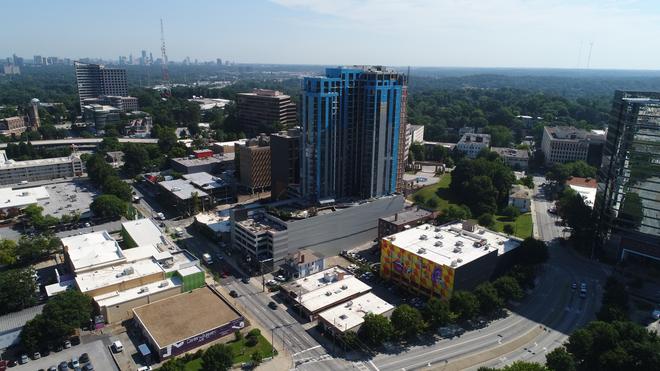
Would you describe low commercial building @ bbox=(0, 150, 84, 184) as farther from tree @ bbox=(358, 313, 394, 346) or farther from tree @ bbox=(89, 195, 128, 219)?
tree @ bbox=(358, 313, 394, 346)

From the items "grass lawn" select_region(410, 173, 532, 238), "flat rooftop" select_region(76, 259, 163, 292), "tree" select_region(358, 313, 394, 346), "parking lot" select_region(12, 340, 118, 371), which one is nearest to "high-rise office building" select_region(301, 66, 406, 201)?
"grass lawn" select_region(410, 173, 532, 238)

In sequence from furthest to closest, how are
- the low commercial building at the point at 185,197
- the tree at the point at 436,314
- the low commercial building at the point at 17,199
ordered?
1. the low commercial building at the point at 185,197
2. the low commercial building at the point at 17,199
3. the tree at the point at 436,314

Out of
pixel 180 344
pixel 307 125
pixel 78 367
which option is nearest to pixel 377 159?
pixel 307 125

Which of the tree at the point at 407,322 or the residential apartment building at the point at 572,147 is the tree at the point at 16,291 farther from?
the residential apartment building at the point at 572,147

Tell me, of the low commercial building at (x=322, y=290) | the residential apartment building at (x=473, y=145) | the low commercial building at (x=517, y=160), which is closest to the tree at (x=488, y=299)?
the low commercial building at (x=322, y=290)

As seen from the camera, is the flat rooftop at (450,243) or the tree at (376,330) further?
the flat rooftop at (450,243)

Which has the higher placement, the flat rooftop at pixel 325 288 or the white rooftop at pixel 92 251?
the white rooftop at pixel 92 251

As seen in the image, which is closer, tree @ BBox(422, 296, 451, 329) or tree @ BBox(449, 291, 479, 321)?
tree @ BBox(422, 296, 451, 329)
